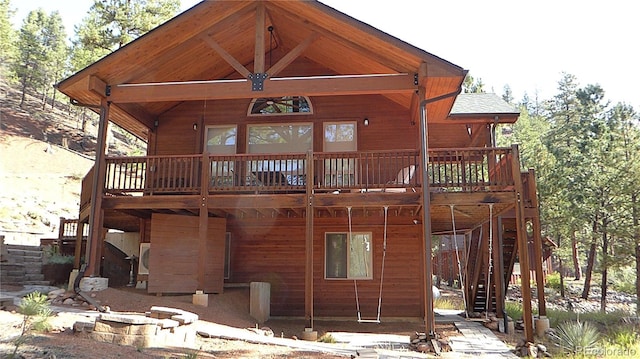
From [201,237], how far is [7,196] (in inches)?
873

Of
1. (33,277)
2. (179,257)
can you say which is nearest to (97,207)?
(179,257)

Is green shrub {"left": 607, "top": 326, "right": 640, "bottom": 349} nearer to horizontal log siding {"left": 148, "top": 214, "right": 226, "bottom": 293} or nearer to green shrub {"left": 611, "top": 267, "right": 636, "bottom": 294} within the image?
horizontal log siding {"left": 148, "top": 214, "right": 226, "bottom": 293}

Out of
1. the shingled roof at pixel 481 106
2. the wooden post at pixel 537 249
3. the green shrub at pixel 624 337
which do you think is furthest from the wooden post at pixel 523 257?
the shingled roof at pixel 481 106

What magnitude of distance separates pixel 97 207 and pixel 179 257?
7.85 ft

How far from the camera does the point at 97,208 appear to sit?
440 inches

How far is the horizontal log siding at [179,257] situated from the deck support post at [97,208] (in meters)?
1.41

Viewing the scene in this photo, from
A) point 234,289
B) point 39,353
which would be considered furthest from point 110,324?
point 234,289

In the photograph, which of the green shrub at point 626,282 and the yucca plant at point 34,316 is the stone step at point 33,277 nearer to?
the yucca plant at point 34,316

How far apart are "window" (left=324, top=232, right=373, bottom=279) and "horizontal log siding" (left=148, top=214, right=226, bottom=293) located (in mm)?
2971

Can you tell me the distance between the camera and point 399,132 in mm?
13438

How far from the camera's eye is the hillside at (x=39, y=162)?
25.2 m

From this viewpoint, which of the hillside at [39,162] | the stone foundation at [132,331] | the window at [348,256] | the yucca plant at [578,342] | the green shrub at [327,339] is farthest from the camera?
the hillside at [39,162]

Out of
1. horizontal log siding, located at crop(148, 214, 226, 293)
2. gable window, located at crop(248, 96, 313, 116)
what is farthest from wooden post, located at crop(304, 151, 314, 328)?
gable window, located at crop(248, 96, 313, 116)

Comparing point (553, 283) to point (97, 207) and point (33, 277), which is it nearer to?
point (97, 207)
